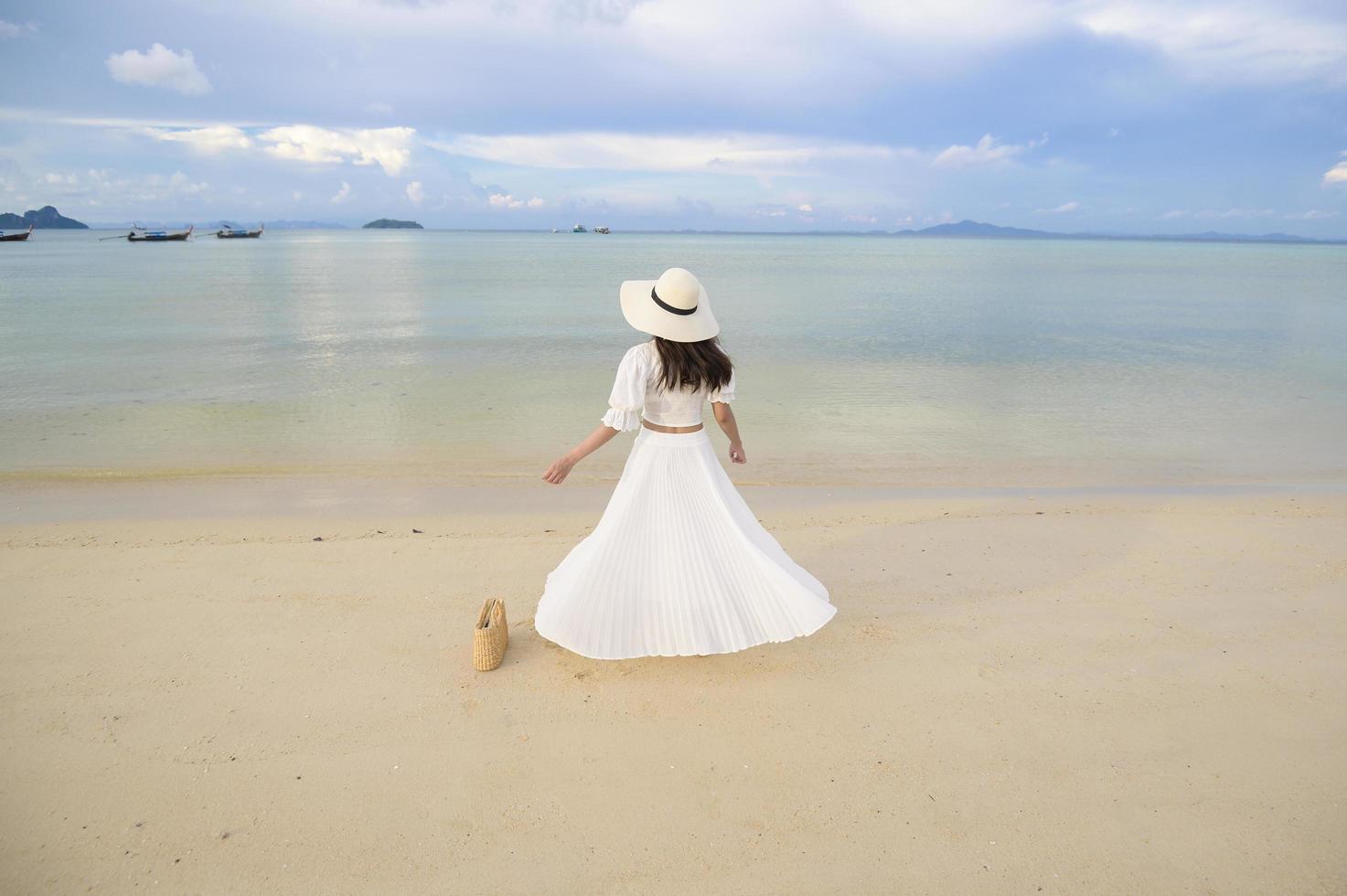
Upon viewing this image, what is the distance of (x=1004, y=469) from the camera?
31.3 feet

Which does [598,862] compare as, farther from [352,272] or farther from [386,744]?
[352,272]

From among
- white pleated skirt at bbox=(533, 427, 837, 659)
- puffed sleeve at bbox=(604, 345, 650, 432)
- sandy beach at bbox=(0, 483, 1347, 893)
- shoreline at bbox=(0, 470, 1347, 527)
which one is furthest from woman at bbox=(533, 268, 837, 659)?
shoreline at bbox=(0, 470, 1347, 527)

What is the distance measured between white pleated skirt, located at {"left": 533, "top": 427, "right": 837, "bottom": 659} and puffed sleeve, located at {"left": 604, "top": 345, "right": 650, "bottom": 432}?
0.81 feet

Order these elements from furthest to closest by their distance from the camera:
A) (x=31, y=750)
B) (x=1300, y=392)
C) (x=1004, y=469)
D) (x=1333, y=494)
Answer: (x=1300, y=392)
(x=1004, y=469)
(x=1333, y=494)
(x=31, y=750)

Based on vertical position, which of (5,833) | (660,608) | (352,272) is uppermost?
(352,272)

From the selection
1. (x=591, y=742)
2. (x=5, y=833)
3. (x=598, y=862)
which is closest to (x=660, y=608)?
(x=591, y=742)

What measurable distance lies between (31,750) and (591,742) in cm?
252

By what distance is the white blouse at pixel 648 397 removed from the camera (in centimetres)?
381

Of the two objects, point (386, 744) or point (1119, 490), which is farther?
point (1119, 490)

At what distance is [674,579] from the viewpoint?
13.4 ft

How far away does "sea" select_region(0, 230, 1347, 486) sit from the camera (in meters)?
9.69

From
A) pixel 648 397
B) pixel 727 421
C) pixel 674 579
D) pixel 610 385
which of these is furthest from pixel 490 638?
pixel 610 385

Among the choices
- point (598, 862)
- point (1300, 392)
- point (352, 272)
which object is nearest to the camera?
point (598, 862)

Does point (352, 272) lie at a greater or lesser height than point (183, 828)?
greater
